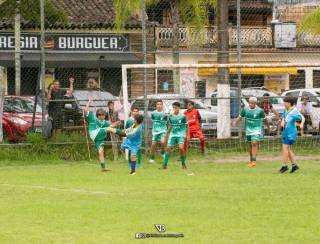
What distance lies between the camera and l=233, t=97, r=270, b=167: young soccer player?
27.2 meters

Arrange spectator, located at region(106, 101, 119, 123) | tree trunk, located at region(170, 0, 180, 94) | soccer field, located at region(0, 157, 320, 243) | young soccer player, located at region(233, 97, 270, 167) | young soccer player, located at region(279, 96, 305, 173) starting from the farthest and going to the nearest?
1. tree trunk, located at region(170, 0, 180, 94)
2. spectator, located at region(106, 101, 119, 123)
3. young soccer player, located at region(233, 97, 270, 167)
4. young soccer player, located at region(279, 96, 305, 173)
5. soccer field, located at region(0, 157, 320, 243)

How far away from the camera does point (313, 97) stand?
3250 cm

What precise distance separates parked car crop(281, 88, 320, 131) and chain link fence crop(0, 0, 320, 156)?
0.03 metres

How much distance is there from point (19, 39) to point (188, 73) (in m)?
5.17

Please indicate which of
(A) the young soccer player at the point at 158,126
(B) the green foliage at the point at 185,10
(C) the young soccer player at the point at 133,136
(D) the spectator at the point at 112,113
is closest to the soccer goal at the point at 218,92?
(D) the spectator at the point at 112,113

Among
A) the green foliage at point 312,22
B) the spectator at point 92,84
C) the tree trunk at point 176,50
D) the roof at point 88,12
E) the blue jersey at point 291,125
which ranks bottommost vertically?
the blue jersey at point 291,125

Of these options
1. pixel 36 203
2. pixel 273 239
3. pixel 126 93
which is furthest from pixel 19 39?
pixel 273 239

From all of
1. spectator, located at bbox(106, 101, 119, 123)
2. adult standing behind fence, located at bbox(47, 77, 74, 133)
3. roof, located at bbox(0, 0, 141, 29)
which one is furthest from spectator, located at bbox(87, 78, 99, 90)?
roof, located at bbox(0, 0, 141, 29)

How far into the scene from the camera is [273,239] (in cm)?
1293

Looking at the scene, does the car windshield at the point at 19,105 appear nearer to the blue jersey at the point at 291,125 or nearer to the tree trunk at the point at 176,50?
the tree trunk at the point at 176,50

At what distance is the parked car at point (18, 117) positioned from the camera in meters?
29.4

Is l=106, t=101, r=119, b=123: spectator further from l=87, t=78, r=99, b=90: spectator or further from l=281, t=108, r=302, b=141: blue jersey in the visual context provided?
l=281, t=108, r=302, b=141: blue jersey

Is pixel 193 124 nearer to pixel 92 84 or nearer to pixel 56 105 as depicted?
pixel 92 84

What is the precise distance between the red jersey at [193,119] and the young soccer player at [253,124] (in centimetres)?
244
